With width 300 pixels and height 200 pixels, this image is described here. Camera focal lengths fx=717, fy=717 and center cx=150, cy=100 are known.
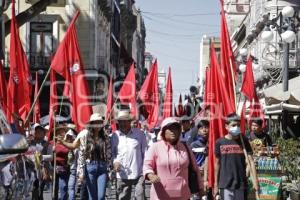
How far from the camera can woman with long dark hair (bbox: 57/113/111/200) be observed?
10148 mm

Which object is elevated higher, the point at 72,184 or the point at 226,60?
the point at 226,60

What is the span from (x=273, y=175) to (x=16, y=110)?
165 inches

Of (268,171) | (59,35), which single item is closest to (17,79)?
(268,171)

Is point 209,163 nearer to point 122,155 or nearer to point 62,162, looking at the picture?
point 122,155

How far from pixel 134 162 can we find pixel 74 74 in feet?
11.0

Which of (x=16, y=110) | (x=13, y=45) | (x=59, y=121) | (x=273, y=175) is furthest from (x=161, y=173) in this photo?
(x=59, y=121)

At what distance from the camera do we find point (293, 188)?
10969 mm

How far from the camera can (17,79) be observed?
1246 cm

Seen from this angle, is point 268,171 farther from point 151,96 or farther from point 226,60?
point 151,96

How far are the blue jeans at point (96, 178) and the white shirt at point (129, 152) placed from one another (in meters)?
0.22

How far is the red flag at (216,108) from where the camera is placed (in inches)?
393

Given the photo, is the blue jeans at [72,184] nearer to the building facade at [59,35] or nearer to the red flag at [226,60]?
the red flag at [226,60]

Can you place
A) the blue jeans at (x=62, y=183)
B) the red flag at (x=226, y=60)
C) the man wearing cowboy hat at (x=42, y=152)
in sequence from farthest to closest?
the blue jeans at (x=62, y=183)
the red flag at (x=226, y=60)
the man wearing cowboy hat at (x=42, y=152)

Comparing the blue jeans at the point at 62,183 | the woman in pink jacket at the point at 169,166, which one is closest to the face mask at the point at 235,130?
the woman in pink jacket at the point at 169,166
